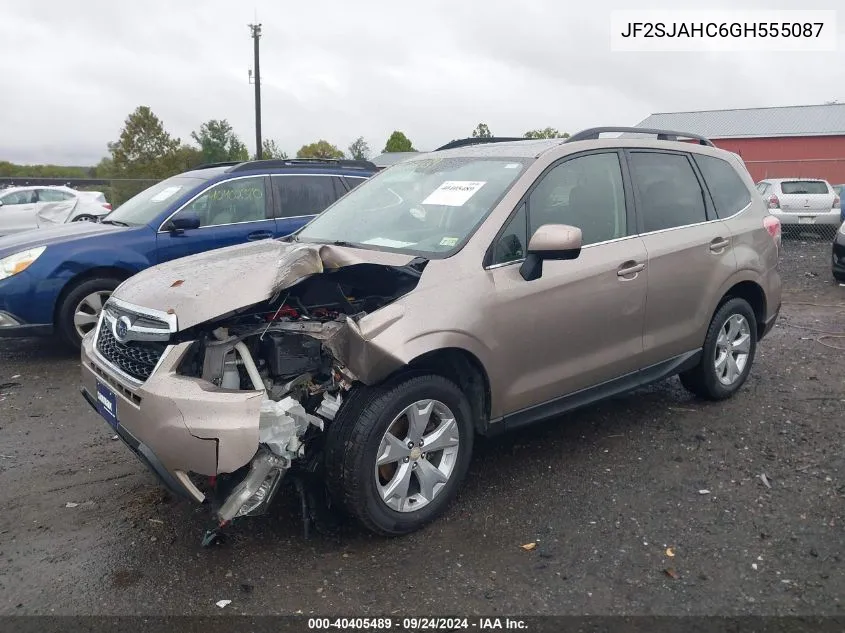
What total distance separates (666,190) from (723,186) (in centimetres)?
72

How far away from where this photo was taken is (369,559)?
321cm

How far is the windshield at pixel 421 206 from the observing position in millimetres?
3752

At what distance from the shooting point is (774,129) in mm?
45125

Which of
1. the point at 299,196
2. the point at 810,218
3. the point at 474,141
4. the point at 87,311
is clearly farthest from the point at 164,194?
the point at 810,218

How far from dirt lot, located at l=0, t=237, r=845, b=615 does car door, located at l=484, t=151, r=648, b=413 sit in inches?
23.2

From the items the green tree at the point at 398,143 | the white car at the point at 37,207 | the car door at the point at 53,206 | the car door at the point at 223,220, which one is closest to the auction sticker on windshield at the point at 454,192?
the car door at the point at 223,220

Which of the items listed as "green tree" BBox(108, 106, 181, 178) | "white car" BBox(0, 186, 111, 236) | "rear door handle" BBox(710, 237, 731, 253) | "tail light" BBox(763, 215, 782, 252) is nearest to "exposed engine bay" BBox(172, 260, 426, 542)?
"rear door handle" BBox(710, 237, 731, 253)

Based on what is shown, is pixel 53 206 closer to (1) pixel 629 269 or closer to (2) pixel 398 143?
(1) pixel 629 269

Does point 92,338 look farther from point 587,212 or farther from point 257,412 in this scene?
point 587,212

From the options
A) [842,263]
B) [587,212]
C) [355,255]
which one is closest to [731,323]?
[587,212]

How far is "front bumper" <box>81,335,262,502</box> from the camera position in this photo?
2.86m

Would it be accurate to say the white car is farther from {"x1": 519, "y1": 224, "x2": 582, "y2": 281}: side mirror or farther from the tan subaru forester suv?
{"x1": 519, "y1": 224, "x2": 582, "y2": 281}: side mirror

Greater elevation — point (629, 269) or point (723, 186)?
point (723, 186)

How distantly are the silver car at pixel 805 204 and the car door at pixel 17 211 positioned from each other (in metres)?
17.1
